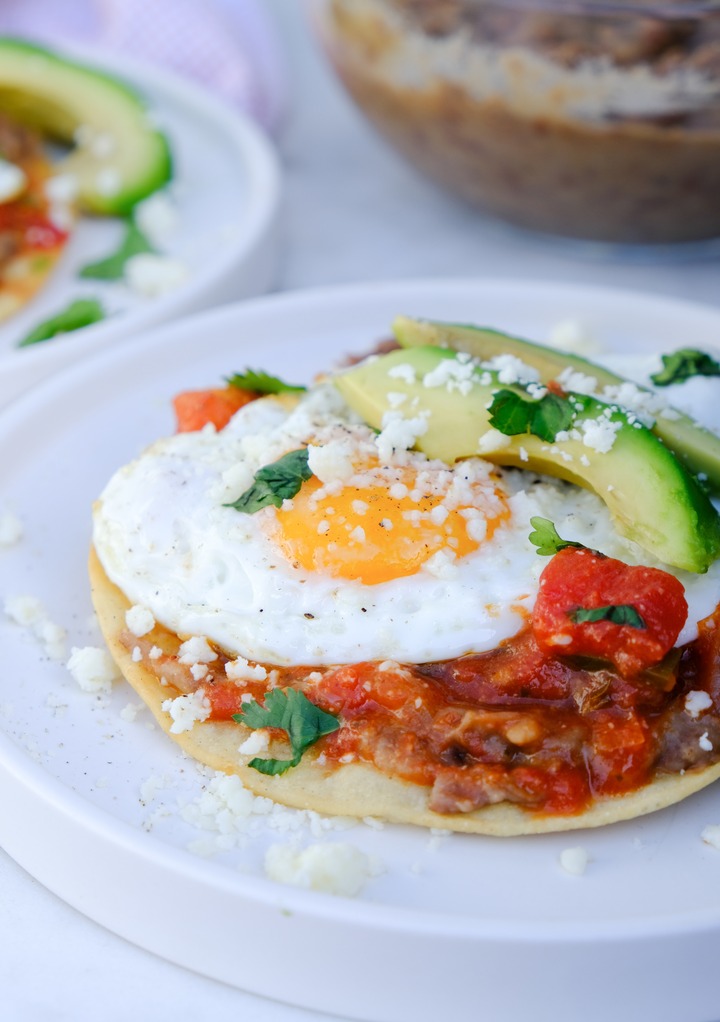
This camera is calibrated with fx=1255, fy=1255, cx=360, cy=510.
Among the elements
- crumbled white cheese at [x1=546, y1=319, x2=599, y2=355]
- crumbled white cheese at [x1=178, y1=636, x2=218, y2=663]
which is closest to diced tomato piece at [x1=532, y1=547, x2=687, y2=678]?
crumbled white cheese at [x1=178, y1=636, x2=218, y2=663]

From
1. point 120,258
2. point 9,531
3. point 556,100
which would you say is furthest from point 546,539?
point 120,258

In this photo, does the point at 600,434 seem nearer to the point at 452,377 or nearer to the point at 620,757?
the point at 452,377

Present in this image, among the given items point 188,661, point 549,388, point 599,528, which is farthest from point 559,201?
point 188,661

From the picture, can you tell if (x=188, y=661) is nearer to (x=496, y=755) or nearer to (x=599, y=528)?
(x=496, y=755)

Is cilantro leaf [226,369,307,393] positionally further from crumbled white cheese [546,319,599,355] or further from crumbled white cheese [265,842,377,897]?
crumbled white cheese [265,842,377,897]

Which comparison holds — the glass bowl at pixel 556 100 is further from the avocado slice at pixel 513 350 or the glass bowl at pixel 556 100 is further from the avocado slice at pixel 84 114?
the avocado slice at pixel 513 350

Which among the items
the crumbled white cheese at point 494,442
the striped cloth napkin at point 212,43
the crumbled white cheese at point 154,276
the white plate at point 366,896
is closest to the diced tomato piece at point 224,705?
the white plate at point 366,896
